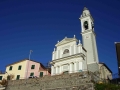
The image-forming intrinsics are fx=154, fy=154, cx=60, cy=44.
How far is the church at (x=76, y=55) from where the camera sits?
36.2 meters

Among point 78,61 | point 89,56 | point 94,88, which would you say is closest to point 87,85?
point 94,88

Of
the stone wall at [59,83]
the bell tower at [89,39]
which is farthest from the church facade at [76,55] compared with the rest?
the stone wall at [59,83]

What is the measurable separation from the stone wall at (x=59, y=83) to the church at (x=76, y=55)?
886 centimetres

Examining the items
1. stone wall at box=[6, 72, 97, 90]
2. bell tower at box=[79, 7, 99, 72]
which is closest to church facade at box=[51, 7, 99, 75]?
bell tower at box=[79, 7, 99, 72]

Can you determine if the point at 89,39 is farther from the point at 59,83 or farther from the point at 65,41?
the point at 59,83

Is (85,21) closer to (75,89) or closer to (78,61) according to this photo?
(78,61)

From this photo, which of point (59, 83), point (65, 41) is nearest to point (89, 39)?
point (65, 41)

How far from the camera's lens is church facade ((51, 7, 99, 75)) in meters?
36.2

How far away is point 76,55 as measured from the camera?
36.7m

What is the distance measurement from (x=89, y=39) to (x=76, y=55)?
6843 millimetres

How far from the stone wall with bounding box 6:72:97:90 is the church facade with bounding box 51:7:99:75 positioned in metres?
8.92

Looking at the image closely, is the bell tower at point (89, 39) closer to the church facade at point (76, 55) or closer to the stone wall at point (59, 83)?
the church facade at point (76, 55)

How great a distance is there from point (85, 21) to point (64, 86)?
2503 centimetres

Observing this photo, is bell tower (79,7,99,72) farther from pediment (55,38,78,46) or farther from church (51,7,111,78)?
pediment (55,38,78,46)
